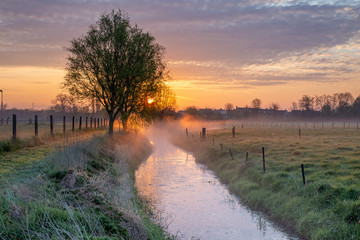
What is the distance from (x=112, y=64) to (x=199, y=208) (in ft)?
63.9

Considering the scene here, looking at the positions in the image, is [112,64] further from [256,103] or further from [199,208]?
[256,103]

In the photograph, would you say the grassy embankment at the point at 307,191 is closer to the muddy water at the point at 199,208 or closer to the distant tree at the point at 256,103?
Answer: the muddy water at the point at 199,208

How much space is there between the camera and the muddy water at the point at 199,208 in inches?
438

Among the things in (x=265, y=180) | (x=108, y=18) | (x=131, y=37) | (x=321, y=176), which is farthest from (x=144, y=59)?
(x=321, y=176)

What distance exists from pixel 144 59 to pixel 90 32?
5.96m

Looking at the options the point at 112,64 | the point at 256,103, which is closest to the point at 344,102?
the point at 256,103

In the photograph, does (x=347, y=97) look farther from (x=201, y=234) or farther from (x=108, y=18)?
(x=201, y=234)

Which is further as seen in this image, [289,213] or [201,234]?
[289,213]

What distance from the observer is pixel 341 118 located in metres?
128

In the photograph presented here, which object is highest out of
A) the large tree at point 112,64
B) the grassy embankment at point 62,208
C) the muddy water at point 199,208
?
the large tree at point 112,64

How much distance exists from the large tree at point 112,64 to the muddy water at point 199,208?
11185mm

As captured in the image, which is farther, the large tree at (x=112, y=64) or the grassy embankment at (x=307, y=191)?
the large tree at (x=112, y=64)

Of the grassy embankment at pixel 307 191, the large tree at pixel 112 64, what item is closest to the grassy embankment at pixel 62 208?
the grassy embankment at pixel 307 191

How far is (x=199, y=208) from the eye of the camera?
13.9 meters
